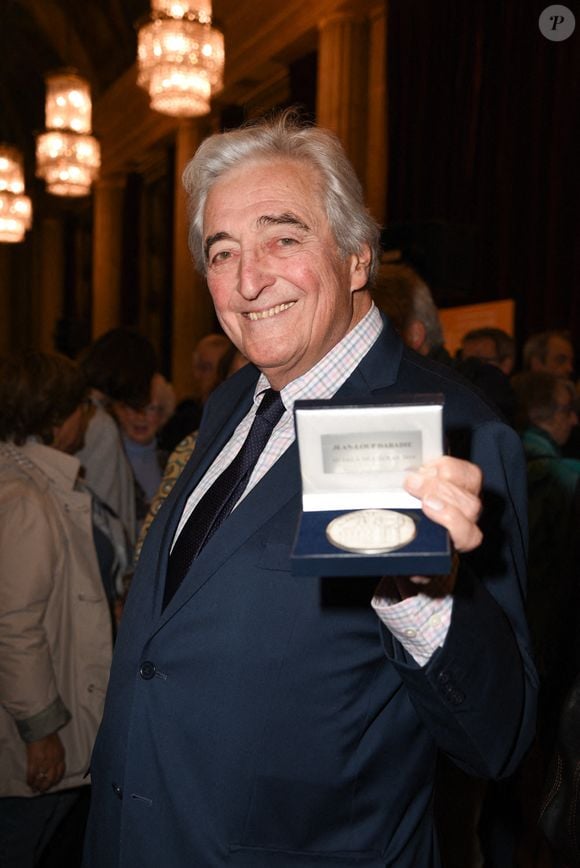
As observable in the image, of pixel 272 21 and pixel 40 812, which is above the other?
pixel 272 21

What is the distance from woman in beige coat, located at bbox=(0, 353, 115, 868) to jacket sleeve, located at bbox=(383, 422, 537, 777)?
1.36m

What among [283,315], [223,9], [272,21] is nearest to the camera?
[283,315]

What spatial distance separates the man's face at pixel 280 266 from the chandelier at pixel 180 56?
5.38 metres

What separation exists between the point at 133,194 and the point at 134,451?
10831 millimetres

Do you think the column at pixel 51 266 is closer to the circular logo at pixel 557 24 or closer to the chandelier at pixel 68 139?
the chandelier at pixel 68 139

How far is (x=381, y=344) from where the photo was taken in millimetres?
1546

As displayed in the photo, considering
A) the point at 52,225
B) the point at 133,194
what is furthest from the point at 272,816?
the point at 52,225

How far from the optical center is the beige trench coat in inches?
91.2

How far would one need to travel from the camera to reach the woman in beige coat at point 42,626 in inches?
91.4

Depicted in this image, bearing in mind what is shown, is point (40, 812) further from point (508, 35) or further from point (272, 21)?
point (272, 21)

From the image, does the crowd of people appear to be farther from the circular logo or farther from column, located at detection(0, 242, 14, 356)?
column, located at detection(0, 242, 14, 356)

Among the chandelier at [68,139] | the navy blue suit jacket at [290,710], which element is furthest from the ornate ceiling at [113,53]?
the navy blue suit jacket at [290,710]

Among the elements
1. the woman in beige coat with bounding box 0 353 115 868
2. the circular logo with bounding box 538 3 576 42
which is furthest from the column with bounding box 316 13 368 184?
the woman in beige coat with bounding box 0 353 115 868

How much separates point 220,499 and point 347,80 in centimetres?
727
